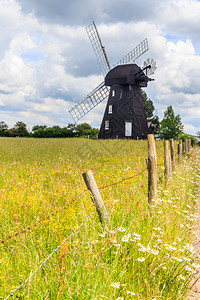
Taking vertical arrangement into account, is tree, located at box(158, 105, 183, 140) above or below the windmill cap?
below

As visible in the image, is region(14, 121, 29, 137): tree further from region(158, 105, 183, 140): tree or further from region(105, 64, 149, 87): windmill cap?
region(105, 64, 149, 87): windmill cap

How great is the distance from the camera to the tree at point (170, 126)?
2023 inches

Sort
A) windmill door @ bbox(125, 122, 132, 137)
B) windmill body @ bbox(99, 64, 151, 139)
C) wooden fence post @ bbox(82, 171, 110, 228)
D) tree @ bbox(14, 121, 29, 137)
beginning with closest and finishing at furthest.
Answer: wooden fence post @ bbox(82, 171, 110, 228) → windmill body @ bbox(99, 64, 151, 139) → windmill door @ bbox(125, 122, 132, 137) → tree @ bbox(14, 121, 29, 137)

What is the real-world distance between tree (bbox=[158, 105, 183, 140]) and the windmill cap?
71.6 ft

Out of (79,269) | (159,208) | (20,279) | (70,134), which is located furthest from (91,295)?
(70,134)

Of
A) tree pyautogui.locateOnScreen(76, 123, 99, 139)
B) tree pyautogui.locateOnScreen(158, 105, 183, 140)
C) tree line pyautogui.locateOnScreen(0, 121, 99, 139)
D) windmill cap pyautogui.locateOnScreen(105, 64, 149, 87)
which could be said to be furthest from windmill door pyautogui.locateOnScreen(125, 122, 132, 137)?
tree pyautogui.locateOnScreen(76, 123, 99, 139)

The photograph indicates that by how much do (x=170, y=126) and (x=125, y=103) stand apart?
22889 millimetres

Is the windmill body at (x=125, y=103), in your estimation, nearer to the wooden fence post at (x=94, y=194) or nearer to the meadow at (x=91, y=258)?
the meadow at (x=91, y=258)

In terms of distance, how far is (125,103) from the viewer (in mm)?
31156

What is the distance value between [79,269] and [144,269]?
90cm

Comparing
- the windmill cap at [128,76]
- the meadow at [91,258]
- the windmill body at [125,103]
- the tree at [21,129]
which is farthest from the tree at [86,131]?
the meadow at [91,258]

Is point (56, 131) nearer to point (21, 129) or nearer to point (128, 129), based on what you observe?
point (21, 129)

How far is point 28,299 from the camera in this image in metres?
2.29

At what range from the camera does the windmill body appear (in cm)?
3080
